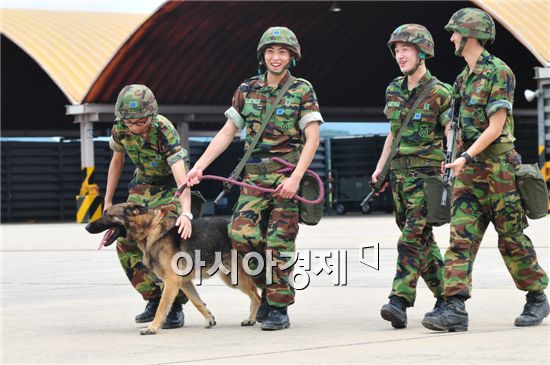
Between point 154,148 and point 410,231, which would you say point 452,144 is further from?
point 154,148

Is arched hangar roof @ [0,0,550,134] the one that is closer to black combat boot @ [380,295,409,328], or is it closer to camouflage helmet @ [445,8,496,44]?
camouflage helmet @ [445,8,496,44]

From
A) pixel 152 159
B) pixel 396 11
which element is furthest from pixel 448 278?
pixel 396 11

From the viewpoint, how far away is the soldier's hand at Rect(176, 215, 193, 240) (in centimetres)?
791

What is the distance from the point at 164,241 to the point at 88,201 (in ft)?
74.5

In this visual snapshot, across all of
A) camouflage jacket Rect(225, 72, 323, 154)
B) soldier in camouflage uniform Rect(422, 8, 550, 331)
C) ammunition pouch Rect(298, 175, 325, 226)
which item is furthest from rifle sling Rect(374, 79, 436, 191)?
camouflage jacket Rect(225, 72, 323, 154)

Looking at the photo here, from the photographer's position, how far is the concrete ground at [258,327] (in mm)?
6547

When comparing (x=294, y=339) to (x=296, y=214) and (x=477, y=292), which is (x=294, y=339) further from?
(x=477, y=292)

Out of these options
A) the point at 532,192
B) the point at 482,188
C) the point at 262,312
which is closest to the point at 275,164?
the point at 262,312

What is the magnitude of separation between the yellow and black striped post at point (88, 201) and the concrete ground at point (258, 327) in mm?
16429

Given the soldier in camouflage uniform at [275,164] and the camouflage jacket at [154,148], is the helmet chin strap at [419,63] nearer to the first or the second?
the soldier in camouflage uniform at [275,164]

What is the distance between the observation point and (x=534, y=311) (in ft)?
24.9

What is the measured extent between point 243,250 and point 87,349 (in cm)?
141

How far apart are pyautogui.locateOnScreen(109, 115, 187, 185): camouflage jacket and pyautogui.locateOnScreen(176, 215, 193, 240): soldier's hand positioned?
42 cm

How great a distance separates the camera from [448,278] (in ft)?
24.6
